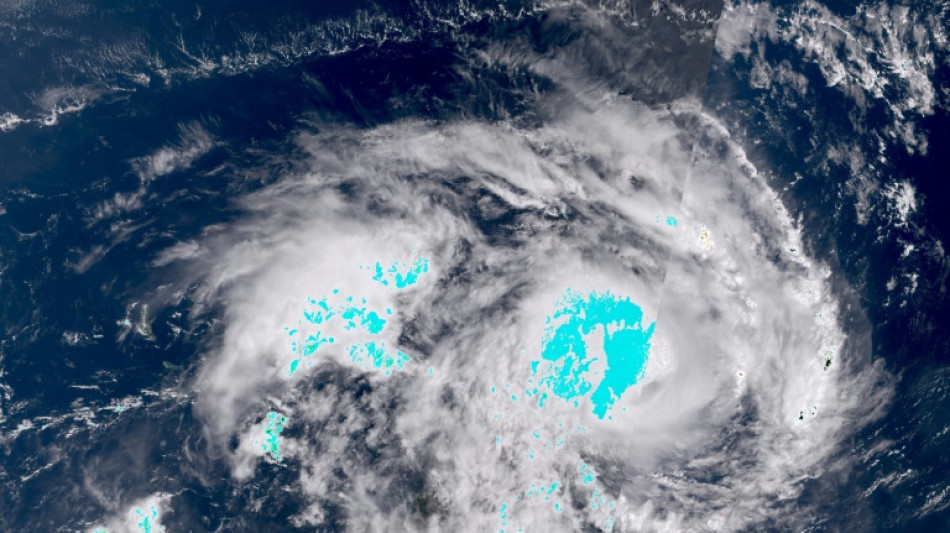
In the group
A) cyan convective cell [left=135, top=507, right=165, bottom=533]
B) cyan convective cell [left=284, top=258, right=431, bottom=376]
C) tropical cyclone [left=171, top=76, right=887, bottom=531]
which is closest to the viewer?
tropical cyclone [left=171, top=76, right=887, bottom=531]

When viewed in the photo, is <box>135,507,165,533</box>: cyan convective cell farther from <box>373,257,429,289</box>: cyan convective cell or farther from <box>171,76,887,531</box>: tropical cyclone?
<box>373,257,429,289</box>: cyan convective cell

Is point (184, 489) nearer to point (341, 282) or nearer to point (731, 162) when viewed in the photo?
point (341, 282)

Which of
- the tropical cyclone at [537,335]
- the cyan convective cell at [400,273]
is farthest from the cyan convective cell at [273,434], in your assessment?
the cyan convective cell at [400,273]

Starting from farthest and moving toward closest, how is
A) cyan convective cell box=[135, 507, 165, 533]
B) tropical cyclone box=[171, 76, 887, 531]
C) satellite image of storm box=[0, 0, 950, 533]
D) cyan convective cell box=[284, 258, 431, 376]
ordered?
cyan convective cell box=[135, 507, 165, 533] < cyan convective cell box=[284, 258, 431, 376] < tropical cyclone box=[171, 76, 887, 531] < satellite image of storm box=[0, 0, 950, 533]

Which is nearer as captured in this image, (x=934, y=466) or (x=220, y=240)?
(x=934, y=466)

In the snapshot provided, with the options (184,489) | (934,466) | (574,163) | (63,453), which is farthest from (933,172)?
(63,453)

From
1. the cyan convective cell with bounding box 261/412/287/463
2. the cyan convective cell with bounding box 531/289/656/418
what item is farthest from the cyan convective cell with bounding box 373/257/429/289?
the cyan convective cell with bounding box 261/412/287/463

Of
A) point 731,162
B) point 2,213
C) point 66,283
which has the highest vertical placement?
point 731,162
